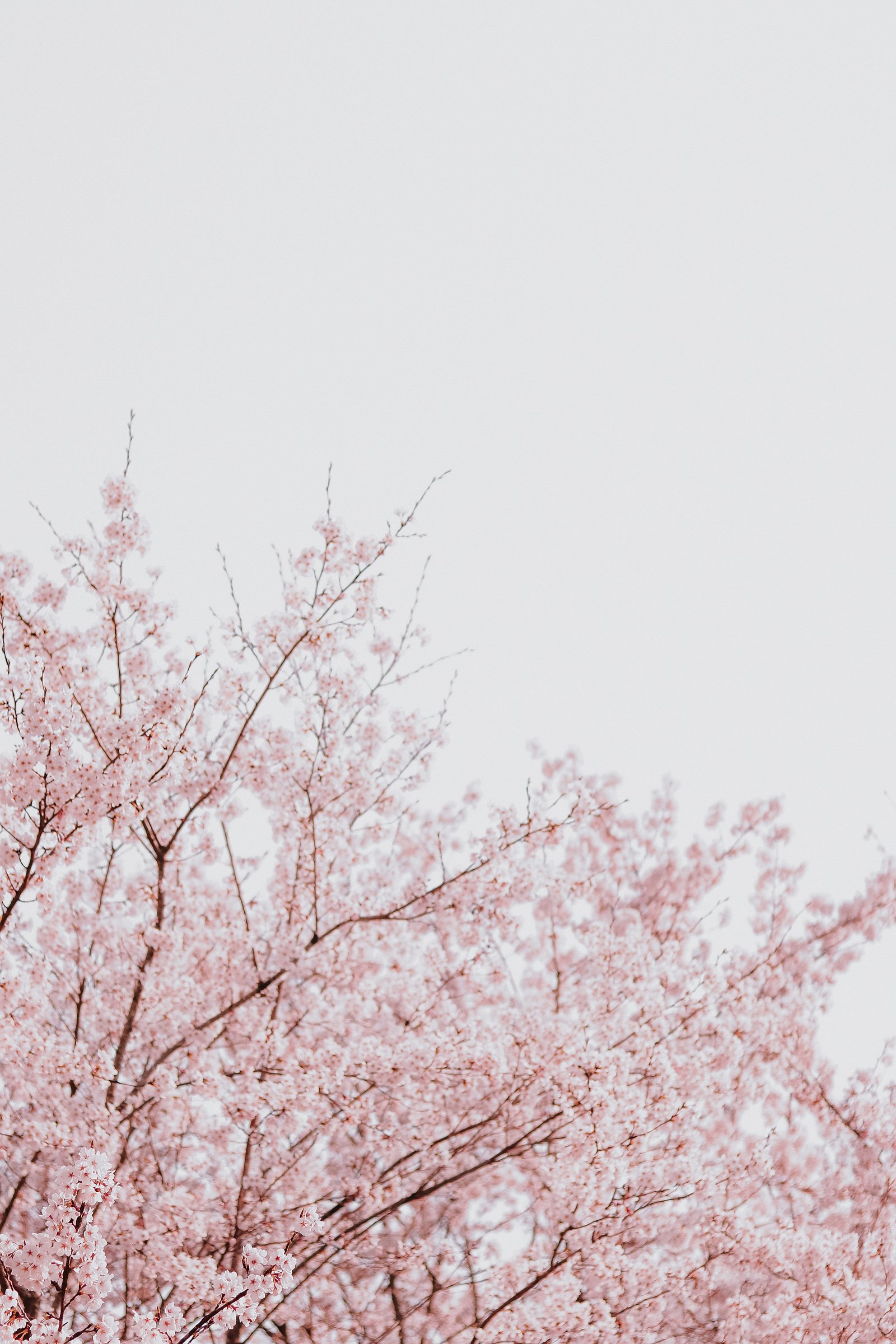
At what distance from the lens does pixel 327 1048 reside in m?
4.52

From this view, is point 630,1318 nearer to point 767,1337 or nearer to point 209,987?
point 767,1337

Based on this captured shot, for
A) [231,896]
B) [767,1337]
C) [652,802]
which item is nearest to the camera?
[767,1337]

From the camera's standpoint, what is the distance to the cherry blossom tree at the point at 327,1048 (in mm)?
4199

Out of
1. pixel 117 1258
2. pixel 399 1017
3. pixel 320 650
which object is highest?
pixel 320 650

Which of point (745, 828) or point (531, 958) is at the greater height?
point (745, 828)

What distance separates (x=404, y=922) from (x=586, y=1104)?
1.58 m

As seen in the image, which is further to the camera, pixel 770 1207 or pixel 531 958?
pixel 531 958

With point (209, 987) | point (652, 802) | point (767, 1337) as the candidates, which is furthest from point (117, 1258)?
point (652, 802)

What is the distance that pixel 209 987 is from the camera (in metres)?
5.03

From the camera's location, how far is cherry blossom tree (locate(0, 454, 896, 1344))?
4199mm

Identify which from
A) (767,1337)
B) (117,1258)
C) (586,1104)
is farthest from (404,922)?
(767,1337)

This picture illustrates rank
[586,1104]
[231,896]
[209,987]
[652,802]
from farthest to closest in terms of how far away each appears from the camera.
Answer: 1. [652,802]
2. [231,896]
3. [209,987]
4. [586,1104]

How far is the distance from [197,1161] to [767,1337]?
3.51m

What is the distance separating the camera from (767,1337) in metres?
5.41
